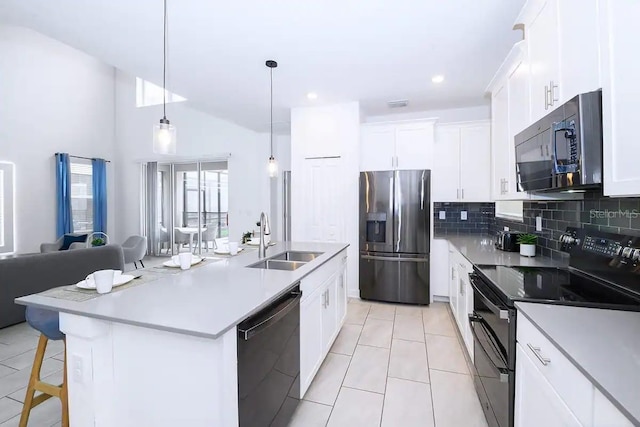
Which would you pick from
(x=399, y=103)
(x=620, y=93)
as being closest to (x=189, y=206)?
(x=399, y=103)

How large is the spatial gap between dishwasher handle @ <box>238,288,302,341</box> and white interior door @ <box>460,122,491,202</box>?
3.19 metres

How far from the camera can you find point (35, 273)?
3.16 metres

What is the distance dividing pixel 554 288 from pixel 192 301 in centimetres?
184

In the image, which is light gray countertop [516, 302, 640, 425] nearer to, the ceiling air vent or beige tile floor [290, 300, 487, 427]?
beige tile floor [290, 300, 487, 427]

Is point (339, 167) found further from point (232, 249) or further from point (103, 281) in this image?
point (103, 281)

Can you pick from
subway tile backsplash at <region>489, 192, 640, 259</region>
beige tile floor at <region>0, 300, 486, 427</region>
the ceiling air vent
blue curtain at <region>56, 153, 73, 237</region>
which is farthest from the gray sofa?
subway tile backsplash at <region>489, 192, 640, 259</region>

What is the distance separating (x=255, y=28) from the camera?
2.37m

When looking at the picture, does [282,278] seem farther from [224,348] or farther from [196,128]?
[196,128]

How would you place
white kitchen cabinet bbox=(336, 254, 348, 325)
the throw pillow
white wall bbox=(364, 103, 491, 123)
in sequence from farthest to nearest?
the throw pillow, white wall bbox=(364, 103, 491, 123), white kitchen cabinet bbox=(336, 254, 348, 325)

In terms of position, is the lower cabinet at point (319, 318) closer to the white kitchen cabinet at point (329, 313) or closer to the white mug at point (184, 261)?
the white kitchen cabinet at point (329, 313)

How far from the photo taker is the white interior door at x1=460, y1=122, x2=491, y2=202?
3871 millimetres

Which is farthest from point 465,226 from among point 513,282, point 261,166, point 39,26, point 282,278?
point 39,26

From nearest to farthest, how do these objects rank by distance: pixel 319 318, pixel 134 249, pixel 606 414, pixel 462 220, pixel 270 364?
pixel 606 414 → pixel 270 364 → pixel 319 318 → pixel 462 220 → pixel 134 249

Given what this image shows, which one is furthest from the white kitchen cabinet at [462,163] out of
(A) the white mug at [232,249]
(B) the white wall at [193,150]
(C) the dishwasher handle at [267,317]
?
(B) the white wall at [193,150]
